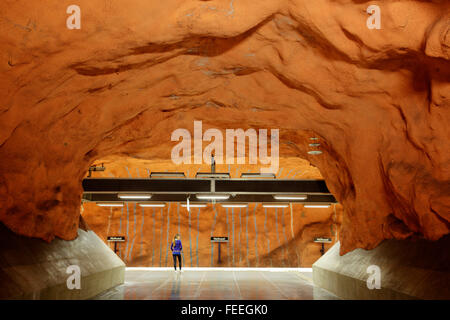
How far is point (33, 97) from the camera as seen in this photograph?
16.9 feet

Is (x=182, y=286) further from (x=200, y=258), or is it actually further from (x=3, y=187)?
(x=200, y=258)

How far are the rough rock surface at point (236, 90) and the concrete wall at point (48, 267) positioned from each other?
339 millimetres

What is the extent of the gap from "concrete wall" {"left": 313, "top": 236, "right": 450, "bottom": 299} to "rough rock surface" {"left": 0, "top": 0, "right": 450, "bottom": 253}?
10.5 inches

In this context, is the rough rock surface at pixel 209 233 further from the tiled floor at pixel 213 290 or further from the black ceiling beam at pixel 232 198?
the tiled floor at pixel 213 290

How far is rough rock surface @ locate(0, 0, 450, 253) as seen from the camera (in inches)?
165

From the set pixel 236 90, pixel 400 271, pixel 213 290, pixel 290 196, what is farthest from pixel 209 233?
pixel 400 271

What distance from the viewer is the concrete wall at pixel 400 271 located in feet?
16.4

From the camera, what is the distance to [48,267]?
6.28 metres

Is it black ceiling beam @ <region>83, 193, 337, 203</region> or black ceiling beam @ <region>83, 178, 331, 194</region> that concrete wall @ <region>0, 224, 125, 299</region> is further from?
black ceiling beam @ <region>83, 193, 337, 203</region>

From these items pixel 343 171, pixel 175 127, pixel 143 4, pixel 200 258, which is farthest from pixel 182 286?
pixel 200 258

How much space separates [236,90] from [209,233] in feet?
42.9

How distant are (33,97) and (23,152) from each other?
1399mm

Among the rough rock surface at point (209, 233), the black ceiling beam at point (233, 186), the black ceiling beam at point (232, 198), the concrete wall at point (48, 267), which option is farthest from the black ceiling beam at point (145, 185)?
the rough rock surface at point (209, 233)

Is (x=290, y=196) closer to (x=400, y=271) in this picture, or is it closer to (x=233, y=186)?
(x=233, y=186)
